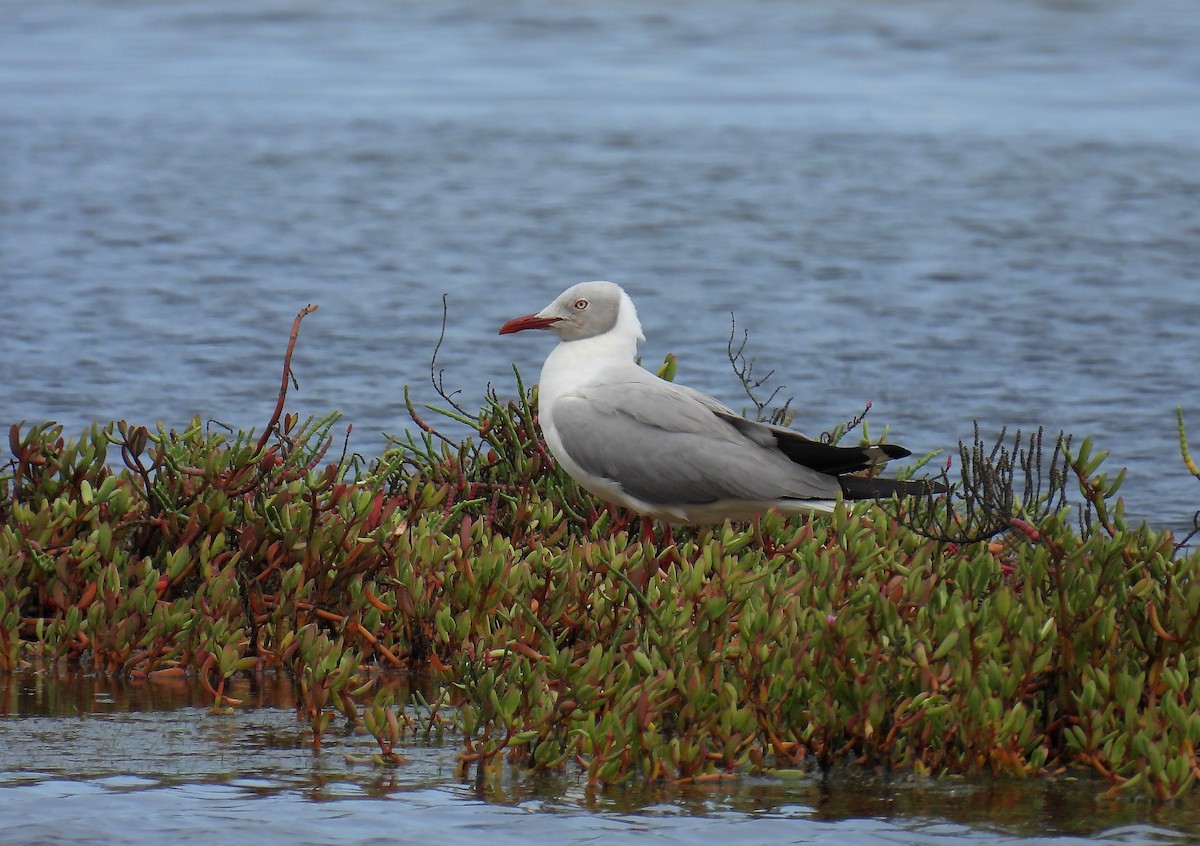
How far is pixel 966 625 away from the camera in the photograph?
5.52 metres

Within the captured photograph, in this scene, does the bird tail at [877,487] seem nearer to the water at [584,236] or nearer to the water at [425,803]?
the water at [425,803]

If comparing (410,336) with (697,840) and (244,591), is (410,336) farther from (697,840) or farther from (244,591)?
(697,840)

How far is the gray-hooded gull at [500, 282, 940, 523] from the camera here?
7.32m

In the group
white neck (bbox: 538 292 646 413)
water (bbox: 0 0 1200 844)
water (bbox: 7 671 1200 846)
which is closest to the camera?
water (bbox: 7 671 1200 846)

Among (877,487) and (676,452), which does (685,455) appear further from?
(877,487)

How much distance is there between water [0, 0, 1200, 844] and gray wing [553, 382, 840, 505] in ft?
6.35

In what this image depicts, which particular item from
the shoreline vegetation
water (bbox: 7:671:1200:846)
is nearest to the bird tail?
the shoreline vegetation

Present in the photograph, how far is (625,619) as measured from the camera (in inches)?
235

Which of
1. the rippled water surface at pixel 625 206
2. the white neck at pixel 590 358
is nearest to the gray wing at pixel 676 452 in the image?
the white neck at pixel 590 358

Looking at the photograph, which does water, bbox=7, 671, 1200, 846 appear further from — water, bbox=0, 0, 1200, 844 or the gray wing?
the gray wing

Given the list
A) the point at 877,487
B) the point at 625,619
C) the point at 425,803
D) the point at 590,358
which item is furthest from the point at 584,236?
the point at 425,803

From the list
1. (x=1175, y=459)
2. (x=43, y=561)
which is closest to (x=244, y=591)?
(x=43, y=561)

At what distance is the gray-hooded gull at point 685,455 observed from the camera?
7.32 meters

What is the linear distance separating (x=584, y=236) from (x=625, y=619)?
38.9 ft
